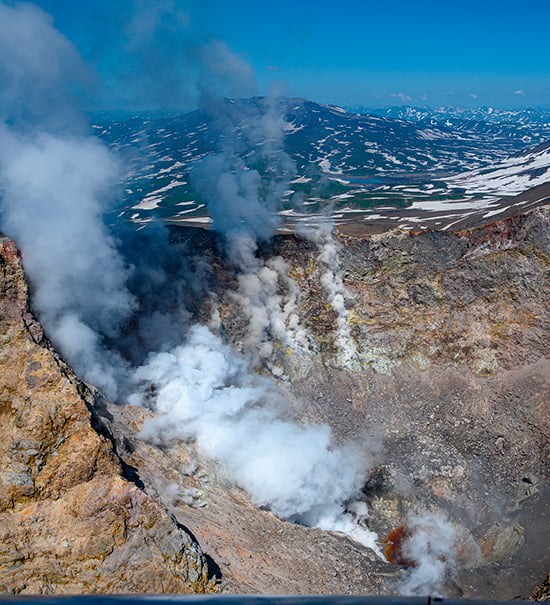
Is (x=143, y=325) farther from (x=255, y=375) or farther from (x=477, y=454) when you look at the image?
(x=477, y=454)

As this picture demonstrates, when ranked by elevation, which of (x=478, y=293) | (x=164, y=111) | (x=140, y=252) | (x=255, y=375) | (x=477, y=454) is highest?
(x=164, y=111)

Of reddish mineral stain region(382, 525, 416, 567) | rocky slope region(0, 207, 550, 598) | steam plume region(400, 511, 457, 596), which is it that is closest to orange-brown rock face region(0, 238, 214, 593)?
rocky slope region(0, 207, 550, 598)

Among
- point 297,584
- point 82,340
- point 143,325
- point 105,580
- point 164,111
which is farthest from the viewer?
point 143,325

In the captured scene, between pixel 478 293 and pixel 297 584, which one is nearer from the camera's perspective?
pixel 297 584

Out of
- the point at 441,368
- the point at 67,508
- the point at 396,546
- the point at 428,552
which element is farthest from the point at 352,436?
the point at 67,508

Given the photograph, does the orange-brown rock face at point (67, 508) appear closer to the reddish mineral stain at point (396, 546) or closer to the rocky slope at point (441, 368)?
the reddish mineral stain at point (396, 546)

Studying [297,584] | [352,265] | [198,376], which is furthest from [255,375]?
[297,584]

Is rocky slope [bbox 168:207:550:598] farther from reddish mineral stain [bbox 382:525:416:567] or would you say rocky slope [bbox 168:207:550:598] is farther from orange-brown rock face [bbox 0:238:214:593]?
orange-brown rock face [bbox 0:238:214:593]
